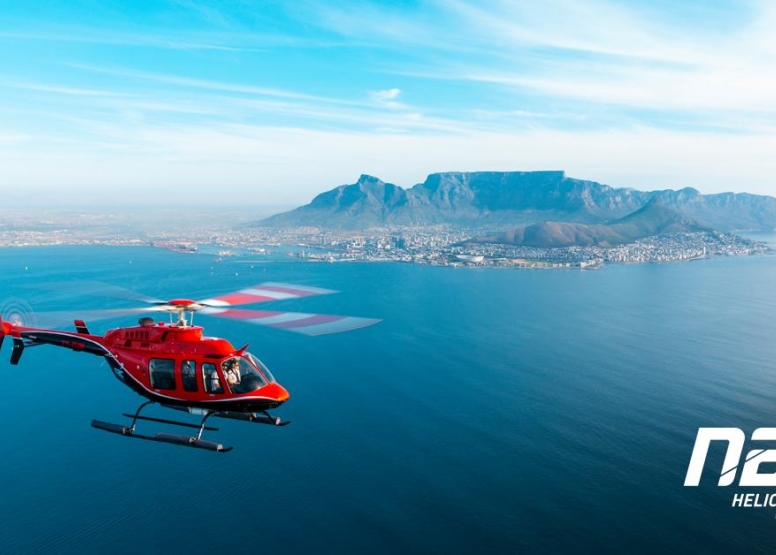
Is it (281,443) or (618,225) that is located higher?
(618,225)

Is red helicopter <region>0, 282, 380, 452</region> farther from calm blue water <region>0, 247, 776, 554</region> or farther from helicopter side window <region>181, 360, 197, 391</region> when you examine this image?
calm blue water <region>0, 247, 776, 554</region>

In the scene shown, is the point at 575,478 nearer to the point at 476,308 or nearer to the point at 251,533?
the point at 251,533

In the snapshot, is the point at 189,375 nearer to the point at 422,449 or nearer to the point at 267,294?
the point at 267,294

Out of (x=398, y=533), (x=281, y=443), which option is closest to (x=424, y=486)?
(x=398, y=533)

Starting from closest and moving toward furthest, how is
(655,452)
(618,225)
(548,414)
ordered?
(655,452) → (548,414) → (618,225)

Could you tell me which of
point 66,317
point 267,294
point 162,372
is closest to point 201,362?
point 162,372

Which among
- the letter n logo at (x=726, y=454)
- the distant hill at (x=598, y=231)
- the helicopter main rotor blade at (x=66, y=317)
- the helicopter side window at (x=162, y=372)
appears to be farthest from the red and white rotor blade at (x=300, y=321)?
the distant hill at (x=598, y=231)

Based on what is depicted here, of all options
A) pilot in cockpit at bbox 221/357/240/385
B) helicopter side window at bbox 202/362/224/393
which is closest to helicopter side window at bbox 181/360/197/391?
helicopter side window at bbox 202/362/224/393
